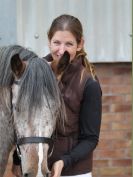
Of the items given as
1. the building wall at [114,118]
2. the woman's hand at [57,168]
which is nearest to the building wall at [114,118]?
the building wall at [114,118]

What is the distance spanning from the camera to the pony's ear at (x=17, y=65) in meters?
2.38

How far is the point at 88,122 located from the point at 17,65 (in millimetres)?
513

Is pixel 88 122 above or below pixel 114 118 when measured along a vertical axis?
above

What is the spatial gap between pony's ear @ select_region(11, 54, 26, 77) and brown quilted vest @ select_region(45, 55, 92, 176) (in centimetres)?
25

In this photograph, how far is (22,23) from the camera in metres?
4.52

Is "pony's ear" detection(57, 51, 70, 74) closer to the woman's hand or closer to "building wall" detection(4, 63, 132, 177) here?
the woman's hand

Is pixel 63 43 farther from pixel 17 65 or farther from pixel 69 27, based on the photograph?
pixel 17 65

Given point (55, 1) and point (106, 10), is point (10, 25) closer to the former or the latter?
point (55, 1)

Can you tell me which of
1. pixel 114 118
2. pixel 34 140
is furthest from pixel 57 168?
pixel 114 118

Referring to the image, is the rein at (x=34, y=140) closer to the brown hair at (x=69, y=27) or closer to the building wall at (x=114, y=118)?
the brown hair at (x=69, y=27)

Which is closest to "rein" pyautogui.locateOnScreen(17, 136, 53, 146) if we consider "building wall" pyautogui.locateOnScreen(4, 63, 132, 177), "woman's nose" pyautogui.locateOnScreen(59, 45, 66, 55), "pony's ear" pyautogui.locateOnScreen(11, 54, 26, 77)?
"pony's ear" pyautogui.locateOnScreen(11, 54, 26, 77)

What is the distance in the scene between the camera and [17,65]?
7.89 feet

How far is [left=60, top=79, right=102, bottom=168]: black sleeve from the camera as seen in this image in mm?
2645

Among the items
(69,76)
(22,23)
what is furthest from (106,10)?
(69,76)
